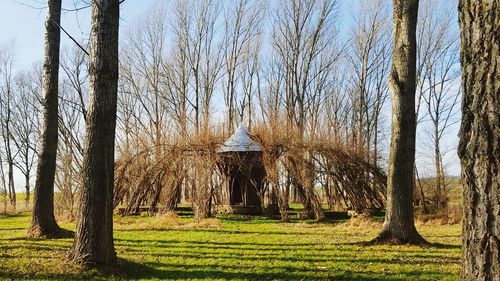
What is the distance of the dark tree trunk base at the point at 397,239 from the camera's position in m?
8.28

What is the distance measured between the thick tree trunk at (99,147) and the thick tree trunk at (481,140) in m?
4.82

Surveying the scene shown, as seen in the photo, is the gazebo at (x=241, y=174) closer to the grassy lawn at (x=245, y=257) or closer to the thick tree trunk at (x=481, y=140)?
the grassy lawn at (x=245, y=257)

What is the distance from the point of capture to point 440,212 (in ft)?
53.6

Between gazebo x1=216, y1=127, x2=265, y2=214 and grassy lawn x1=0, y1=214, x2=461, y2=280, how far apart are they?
17.2 feet

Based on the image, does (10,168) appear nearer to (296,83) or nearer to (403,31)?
(296,83)

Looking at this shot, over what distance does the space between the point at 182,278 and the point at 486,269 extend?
4.11 m

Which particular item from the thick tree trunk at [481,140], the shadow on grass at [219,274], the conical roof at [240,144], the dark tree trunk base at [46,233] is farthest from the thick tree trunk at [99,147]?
the conical roof at [240,144]

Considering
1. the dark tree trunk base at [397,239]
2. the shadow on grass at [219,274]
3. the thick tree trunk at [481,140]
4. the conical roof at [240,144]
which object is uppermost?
the conical roof at [240,144]

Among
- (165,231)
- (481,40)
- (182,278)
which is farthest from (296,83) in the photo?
(481,40)

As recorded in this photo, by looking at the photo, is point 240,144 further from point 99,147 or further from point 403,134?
point 99,147

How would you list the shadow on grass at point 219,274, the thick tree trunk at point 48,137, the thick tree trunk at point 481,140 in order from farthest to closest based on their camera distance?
1. the thick tree trunk at point 48,137
2. the shadow on grass at point 219,274
3. the thick tree trunk at point 481,140

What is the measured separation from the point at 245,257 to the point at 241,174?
9.43 m

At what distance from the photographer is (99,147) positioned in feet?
19.7

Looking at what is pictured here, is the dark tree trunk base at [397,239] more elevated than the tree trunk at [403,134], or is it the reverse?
the tree trunk at [403,134]
